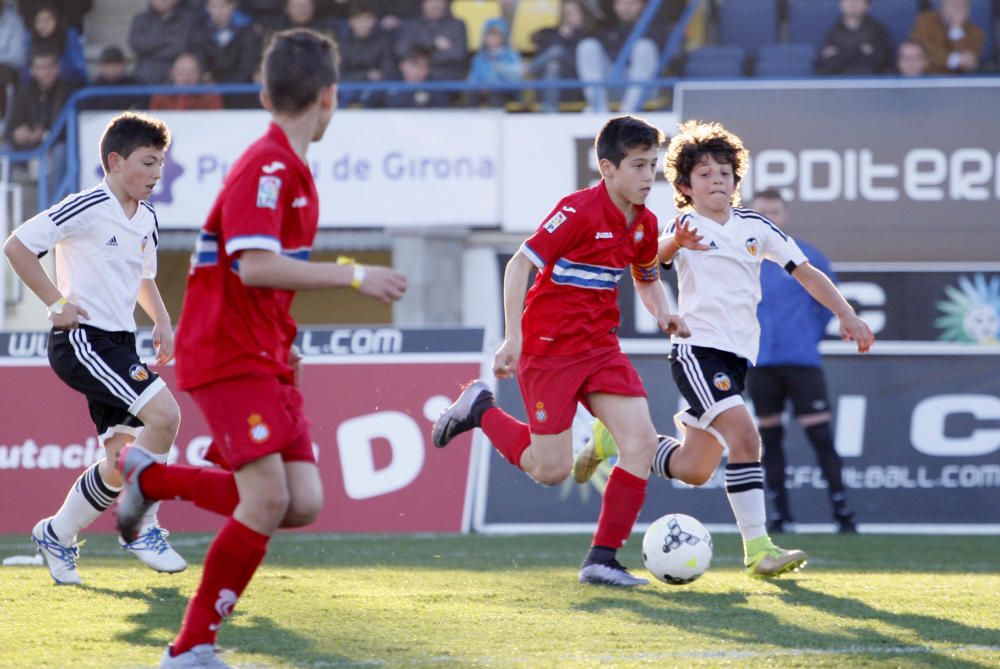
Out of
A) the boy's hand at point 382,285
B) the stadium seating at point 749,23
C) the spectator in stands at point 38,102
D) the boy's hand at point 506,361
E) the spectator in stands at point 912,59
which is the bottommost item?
the boy's hand at point 506,361

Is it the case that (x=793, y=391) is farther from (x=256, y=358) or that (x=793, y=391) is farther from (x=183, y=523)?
(x=256, y=358)

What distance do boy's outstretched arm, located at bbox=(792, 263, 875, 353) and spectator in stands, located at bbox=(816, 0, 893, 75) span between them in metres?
6.56

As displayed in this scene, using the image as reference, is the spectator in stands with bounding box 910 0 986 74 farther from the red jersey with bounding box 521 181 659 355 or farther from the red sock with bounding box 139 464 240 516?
the red sock with bounding box 139 464 240 516

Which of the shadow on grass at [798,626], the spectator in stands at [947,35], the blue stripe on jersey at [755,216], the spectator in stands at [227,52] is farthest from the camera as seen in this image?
the spectator in stands at [227,52]

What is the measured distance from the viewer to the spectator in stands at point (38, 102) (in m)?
12.8

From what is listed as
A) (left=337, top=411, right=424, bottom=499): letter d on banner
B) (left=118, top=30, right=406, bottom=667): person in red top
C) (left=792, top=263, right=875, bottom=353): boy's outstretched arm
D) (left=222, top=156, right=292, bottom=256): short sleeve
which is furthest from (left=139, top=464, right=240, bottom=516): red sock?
(left=337, top=411, right=424, bottom=499): letter d on banner

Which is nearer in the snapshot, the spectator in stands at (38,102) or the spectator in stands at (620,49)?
the spectator in stands at (620,49)

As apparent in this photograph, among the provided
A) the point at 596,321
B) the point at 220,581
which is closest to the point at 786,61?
the point at 596,321

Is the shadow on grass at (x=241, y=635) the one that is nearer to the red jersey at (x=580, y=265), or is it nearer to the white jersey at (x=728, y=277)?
the red jersey at (x=580, y=265)

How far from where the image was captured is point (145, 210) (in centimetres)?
612

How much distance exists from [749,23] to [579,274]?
828 cm

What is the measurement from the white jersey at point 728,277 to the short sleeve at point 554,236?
1.81 ft

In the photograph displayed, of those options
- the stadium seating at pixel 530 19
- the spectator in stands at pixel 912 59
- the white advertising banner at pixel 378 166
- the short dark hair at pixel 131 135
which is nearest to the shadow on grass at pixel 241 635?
the short dark hair at pixel 131 135

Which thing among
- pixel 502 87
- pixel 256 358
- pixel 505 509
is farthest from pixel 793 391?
pixel 256 358
